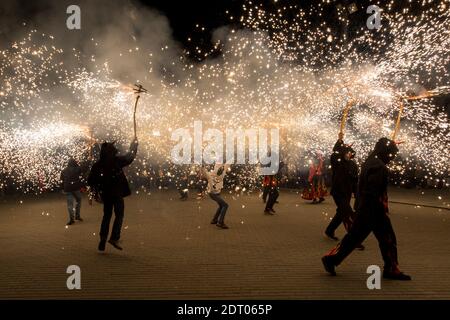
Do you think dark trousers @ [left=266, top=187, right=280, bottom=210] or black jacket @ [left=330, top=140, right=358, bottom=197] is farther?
dark trousers @ [left=266, top=187, right=280, bottom=210]

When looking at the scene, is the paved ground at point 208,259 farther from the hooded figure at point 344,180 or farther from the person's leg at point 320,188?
the person's leg at point 320,188

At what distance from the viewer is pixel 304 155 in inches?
1060

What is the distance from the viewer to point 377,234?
5.97m

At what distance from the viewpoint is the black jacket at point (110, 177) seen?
7.68 m

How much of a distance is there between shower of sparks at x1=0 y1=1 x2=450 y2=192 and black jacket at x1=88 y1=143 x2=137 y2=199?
793 centimetres

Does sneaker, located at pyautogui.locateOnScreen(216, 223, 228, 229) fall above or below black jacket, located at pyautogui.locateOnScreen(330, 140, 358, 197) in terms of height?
below

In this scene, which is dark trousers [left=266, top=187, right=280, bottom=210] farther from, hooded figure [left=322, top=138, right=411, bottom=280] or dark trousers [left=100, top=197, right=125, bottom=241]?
hooded figure [left=322, top=138, right=411, bottom=280]

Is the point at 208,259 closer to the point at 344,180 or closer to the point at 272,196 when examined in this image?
the point at 344,180

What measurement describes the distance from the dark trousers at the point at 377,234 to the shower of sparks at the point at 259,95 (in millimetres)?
7076

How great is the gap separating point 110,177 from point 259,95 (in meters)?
14.1

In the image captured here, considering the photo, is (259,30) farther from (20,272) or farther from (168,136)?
(20,272)

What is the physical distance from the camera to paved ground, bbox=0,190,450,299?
5312 millimetres

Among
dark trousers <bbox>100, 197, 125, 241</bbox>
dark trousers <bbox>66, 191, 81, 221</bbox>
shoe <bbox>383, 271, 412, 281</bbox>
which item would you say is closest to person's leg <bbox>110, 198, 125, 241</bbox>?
dark trousers <bbox>100, 197, 125, 241</bbox>
